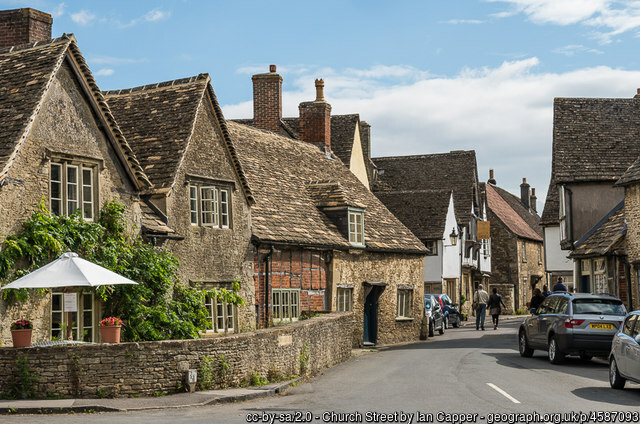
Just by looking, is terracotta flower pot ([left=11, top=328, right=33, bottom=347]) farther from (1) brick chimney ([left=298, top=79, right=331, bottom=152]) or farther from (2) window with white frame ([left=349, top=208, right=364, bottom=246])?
(1) brick chimney ([left=298, top=79, right=331, bottom=152])

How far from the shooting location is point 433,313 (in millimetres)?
36406

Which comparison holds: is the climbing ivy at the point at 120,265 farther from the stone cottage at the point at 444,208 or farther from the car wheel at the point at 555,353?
the stone cottage at the point at 444,208

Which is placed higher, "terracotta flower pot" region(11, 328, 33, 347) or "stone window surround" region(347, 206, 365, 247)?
"stone window surround" region(347, 206, 365, 247)

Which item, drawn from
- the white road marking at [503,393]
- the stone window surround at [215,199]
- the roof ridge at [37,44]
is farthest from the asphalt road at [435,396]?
the roof ridge at [37,44]

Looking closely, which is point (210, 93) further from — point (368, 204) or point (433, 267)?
point (433, 267)

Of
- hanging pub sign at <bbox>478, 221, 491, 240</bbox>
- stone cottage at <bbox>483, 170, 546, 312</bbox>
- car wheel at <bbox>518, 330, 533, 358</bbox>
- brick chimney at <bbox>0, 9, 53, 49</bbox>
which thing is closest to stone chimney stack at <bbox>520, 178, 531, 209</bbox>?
stone cottage at <bbox>483, 170, 546, 312</bbox>

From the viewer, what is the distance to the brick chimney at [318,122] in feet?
130

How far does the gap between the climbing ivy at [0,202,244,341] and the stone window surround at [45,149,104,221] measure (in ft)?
0.95

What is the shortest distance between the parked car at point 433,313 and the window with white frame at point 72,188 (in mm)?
19974

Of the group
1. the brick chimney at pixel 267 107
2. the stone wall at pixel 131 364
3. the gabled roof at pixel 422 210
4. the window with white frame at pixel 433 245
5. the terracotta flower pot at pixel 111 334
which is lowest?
the stone wall at pixel 131 364

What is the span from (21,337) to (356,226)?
1777 cm

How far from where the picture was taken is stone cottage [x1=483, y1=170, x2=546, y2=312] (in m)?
62.1

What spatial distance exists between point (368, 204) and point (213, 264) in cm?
1481

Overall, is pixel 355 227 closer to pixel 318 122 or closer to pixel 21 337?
pixel 318 122
